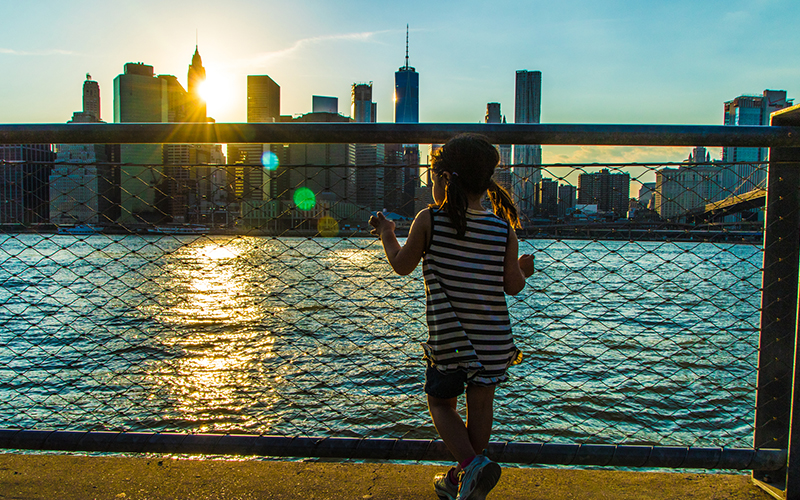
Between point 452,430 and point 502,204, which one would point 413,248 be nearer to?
point 502,204

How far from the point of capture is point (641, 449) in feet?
6.50

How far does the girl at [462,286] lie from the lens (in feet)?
5.36

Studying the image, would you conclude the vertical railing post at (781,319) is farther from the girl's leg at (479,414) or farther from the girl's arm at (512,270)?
the girl's leg at (479,414)

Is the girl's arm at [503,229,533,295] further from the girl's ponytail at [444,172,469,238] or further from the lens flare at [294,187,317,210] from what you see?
the lens flare at [294,187,317,210]

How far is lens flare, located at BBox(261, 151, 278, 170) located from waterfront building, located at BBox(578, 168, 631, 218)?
4.56 ft

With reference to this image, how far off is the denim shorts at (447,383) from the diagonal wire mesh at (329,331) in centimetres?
76

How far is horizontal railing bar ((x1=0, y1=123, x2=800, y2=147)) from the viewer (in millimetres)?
2010

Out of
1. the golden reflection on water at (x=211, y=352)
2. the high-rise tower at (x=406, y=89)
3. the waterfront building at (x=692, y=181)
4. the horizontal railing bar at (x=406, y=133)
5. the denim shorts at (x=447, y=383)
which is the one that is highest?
the high-rise tower at (x=406, y=89)

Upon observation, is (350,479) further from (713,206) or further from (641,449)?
(713,206)

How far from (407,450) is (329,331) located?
10427mm

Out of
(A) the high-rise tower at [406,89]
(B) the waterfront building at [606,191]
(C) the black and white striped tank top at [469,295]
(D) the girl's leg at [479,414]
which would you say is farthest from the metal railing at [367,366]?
(A) the high-rise tower at [406,89]

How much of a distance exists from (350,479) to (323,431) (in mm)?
3659

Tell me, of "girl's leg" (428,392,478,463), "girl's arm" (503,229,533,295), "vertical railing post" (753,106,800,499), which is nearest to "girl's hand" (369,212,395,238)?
"girl's arm" (503,229,533,295)

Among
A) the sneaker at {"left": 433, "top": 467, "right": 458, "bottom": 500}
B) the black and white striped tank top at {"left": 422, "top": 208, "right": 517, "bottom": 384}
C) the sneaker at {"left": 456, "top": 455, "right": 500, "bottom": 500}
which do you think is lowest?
the sneaker at {"left": 433, "top": 467, "right": 458, "bottom": 500}
